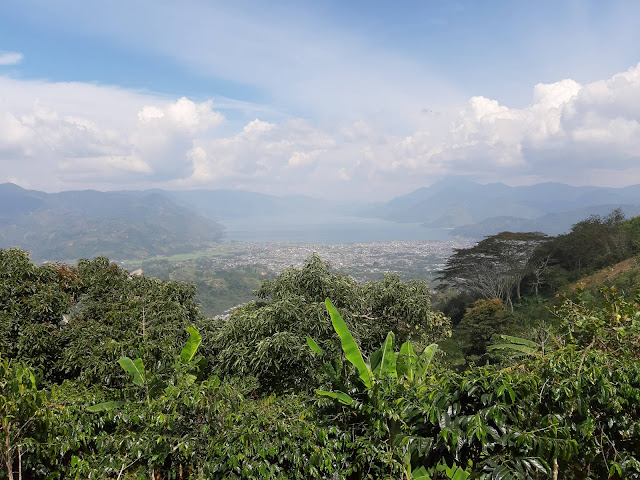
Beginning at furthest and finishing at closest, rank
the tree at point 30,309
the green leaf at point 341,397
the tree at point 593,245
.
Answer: the tree at point 593,245, the tree at point 30,309, the green leaf at point 341,397

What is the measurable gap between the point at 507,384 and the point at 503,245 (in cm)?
2541

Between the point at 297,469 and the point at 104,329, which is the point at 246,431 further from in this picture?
the point at 104,329

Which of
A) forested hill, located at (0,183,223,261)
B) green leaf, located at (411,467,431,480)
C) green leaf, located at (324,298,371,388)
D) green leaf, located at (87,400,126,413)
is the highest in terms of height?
green leaf, located at (324,298,371,388)

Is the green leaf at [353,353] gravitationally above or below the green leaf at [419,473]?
above

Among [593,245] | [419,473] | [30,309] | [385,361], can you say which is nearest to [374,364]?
[385,361]

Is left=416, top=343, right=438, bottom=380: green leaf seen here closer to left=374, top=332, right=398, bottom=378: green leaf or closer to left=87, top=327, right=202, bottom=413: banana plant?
left=374, top=332, right=398, bottom=378: green leaf

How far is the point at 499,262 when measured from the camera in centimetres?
2564

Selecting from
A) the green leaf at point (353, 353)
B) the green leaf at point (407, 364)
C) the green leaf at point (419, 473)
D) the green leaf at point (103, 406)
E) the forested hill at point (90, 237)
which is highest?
the green leaf at point (353, 353)

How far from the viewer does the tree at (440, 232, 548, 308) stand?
24.8 meters

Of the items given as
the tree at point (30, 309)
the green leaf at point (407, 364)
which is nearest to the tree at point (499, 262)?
the green leaf at point (407, 364)

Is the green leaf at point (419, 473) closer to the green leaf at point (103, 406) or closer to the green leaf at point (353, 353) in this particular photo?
the green leaf at point (353, 353)

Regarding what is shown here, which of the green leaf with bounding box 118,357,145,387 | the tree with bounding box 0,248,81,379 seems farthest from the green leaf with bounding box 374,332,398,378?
the tree with bounding box 0,248,81,379

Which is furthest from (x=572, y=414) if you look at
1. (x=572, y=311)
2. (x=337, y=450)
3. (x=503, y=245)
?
(x=503, y=245)

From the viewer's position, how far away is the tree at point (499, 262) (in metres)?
24.8
